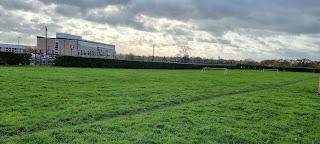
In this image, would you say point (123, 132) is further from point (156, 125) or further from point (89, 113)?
point (89, 113)

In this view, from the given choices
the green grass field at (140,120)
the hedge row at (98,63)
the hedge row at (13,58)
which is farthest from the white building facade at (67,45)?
the green grass field at (140,120)

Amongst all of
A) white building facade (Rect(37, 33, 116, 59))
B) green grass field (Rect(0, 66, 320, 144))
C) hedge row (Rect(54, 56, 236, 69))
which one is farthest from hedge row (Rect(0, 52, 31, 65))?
white building facade (Rect(37, 33, 116, 59))

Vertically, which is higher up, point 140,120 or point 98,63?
point 98,63

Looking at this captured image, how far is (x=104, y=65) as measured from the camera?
28.7 m

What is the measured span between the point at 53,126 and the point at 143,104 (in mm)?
2866

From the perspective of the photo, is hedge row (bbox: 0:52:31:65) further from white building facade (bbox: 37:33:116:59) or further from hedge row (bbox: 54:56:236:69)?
white building facade (bbox: 37:33:116:59)

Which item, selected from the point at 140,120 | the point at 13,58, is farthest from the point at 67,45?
the point at 140,120

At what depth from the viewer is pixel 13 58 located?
71.3ft

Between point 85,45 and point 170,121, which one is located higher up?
point 85,45

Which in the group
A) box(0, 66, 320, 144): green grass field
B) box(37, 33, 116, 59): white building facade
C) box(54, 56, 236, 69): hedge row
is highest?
box(37, 33, 116, 59): white building facade

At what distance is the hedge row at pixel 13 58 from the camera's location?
21141mm

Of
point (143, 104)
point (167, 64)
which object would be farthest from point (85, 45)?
point (143, 104)

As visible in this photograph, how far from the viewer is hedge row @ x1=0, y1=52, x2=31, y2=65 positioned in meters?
21.1

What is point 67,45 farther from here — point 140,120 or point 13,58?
point 140,120
